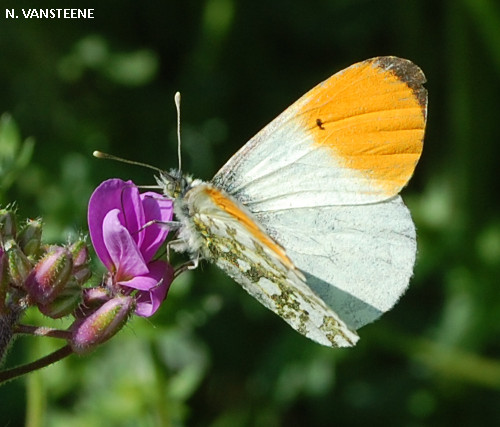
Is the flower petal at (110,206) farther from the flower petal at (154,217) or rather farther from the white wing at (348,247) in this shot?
the white wing at (348,247)

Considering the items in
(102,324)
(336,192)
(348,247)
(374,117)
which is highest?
(374,117)

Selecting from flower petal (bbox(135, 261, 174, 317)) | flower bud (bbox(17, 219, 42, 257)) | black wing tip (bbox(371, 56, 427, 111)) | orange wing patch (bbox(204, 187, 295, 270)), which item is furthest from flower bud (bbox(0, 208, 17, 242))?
black wing tip (bbox(371, 56, 427, 111))

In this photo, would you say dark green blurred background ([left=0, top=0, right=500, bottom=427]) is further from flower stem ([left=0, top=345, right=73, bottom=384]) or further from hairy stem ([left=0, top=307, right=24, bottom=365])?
flower stem ([left=0, top=345, right=73, bottom=384])

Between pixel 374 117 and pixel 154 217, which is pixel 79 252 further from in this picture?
pixel 374 117

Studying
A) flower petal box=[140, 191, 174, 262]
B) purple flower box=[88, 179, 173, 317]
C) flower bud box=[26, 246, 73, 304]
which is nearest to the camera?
flower bud box=[26, 246, 73, 304]

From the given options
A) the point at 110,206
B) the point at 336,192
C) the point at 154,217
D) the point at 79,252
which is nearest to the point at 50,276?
the point at 79,252

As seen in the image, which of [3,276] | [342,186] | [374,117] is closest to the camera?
[3,276]

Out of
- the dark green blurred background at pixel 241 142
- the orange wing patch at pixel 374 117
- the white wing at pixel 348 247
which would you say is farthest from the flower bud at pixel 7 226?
the dark green blurred background at pixel 241 142

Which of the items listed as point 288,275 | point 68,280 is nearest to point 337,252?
point 288,275
